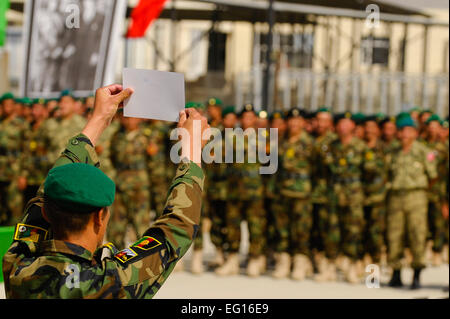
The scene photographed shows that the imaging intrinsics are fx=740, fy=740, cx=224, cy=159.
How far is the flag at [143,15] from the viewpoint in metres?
12.0

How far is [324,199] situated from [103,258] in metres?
5.70

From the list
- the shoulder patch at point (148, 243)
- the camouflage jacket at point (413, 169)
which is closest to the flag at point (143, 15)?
the camouflage jacket at point (413, 169)

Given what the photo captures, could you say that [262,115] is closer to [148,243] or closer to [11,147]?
[11,147]

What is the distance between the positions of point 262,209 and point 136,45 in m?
14.7

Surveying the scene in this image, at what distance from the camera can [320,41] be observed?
2062 cm

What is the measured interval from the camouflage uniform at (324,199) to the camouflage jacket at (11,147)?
12.0 ft

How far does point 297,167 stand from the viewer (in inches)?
306

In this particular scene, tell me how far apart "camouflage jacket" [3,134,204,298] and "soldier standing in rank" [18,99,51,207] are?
630 centimetres

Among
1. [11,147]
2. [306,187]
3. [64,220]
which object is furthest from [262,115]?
[64,220]

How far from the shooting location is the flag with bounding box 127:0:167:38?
1202 cm

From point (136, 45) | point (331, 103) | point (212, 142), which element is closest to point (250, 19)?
point (331, 103)

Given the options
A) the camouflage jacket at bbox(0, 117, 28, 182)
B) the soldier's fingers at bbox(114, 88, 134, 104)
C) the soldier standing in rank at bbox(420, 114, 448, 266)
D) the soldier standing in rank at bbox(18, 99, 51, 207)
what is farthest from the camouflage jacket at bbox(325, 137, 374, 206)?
the soldier's fingers at bbox(114, 88, 134, 104)

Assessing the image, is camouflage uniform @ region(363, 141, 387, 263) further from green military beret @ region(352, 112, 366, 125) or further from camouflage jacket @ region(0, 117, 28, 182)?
camouflage jacket @ region(0, 117, 28, 182)

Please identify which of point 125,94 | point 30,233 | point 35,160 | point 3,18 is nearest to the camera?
point 30,233
